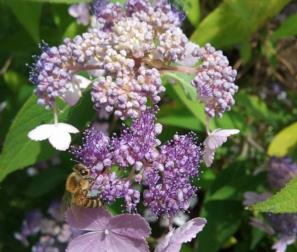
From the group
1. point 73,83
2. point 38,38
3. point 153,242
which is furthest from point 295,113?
point 73,83

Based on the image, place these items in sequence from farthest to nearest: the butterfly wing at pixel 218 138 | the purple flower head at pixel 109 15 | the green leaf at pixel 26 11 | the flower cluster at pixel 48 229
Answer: the flower cluster at pixel 48 229 → the green leaf at pixel 26 11 → the purple flower head at pixel 109 15 → the butterfly wing at pixel 218 138

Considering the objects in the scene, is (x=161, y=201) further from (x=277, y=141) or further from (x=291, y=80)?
(x=291, y=80)

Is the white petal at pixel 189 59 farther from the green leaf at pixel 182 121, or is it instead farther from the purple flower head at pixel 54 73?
the green leaf at pixel 182 121

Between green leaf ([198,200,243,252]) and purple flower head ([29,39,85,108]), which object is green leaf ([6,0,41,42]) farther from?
green leaf ([198,200,243,252])

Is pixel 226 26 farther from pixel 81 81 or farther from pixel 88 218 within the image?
pixel 88 218

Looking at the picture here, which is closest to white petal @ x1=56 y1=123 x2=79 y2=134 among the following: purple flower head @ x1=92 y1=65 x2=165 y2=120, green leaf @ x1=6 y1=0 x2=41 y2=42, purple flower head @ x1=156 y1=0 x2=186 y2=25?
purple flower head @ x1=92 y1=65 x2=165 y2=120

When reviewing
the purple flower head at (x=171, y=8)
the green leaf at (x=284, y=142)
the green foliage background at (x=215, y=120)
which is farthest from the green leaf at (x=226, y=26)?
the green leaf at (x=284, y=142)
